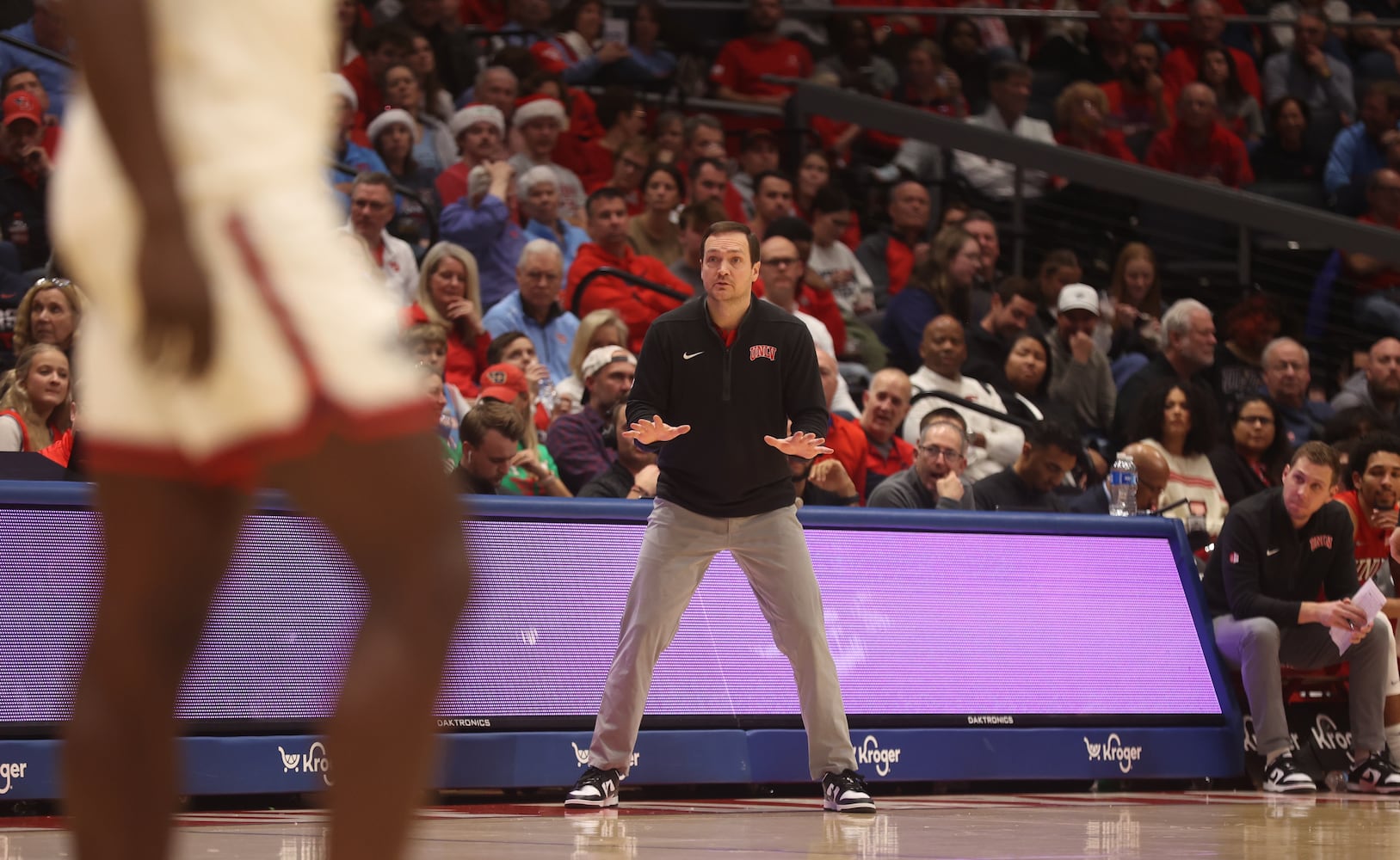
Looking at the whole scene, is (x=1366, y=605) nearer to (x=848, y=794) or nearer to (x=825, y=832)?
(x=848, y=794)

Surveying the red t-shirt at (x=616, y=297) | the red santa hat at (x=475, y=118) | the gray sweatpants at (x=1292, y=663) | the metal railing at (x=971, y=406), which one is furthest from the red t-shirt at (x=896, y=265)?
the gray sweatpants at (x=1292, y=663)

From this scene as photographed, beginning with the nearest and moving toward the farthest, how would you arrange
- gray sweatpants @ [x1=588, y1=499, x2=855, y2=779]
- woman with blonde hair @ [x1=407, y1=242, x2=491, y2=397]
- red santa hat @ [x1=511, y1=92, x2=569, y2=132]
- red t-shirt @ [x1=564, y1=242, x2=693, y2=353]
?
gray sweatpants @ [x1=588, y1=499, x2=855, y2=779], woman with blonde hair @ [x1=407, y1=242, x2=491, y2=397], red t-shirt @ [x1=564, y1=242, x2=693, y2=353], red santa hat @ [x1=511, y1=92, x2=569, y2=132]

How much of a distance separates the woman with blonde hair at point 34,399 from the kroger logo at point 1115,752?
185 inches

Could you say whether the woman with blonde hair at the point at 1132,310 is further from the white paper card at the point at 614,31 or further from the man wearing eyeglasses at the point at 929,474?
the white paper card at the point at 614,31

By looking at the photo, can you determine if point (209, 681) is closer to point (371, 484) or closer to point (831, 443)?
point (831, 443)

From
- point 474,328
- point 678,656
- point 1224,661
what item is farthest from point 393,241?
point 1224,661

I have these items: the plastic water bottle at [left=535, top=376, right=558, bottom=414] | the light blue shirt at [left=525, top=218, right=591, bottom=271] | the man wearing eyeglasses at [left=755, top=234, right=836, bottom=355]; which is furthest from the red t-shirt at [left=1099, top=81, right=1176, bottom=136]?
the plastic water bottle at [left=535, top=376, right=558, bottom=414]

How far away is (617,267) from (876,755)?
15.1ft

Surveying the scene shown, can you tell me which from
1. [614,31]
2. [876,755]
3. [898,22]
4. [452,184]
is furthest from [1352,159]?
[876,755]

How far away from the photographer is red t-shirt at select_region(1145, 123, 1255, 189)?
15477 mm

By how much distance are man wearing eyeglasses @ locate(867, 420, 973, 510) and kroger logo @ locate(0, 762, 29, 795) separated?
13.8 ft

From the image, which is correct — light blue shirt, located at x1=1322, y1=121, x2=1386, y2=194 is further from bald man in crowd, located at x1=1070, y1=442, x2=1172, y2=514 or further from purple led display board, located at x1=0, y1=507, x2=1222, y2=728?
purple led display board, located at x1=0, y1=507, x2=1222, y2=728

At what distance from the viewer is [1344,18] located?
17812 mm

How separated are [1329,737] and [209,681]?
535 centimetres
